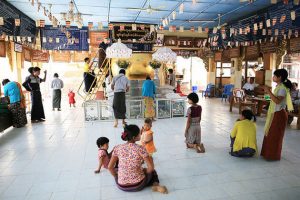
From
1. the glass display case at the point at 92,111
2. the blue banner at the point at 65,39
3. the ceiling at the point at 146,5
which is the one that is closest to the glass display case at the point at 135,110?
the glass display case at the point at 92,111

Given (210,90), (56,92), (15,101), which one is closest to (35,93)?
(15,101)

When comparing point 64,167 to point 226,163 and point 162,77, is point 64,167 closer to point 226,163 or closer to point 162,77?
point 226,163

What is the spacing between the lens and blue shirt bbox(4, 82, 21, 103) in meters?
5.96

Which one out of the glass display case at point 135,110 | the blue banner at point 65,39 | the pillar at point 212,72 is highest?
the blue banner at point 65,39

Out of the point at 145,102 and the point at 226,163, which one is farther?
the point at 145,102

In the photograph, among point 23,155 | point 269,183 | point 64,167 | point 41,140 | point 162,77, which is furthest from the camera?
point 162,77

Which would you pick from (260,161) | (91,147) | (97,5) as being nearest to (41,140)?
(91,147)

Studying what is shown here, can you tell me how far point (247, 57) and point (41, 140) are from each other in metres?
8.69

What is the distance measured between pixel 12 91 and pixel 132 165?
4.95m

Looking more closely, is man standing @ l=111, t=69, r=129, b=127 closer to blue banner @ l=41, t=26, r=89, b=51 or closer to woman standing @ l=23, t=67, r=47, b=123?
woman standing @ l=23, t=67, r=47, b=123

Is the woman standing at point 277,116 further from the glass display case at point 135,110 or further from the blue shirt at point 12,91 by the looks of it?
the blue shirt at point 12,91

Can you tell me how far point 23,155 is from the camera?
4141 mm

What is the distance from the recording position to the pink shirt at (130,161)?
254 centimetres

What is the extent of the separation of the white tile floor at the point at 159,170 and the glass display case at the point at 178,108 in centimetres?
204
